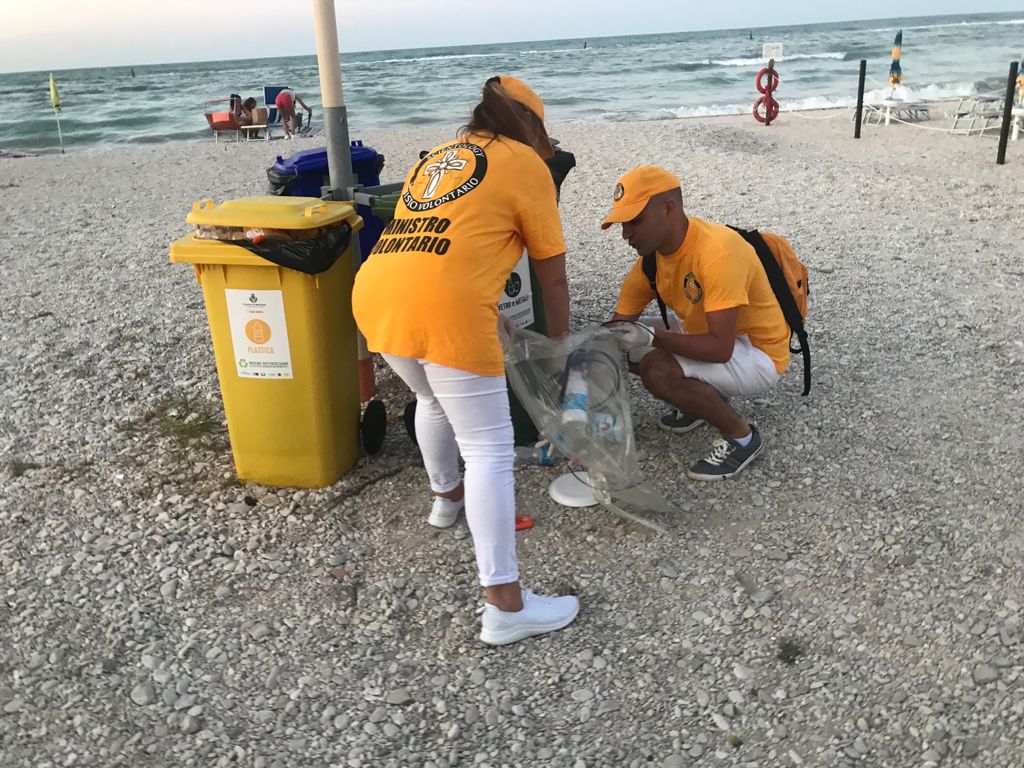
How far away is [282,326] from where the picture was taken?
2.99m

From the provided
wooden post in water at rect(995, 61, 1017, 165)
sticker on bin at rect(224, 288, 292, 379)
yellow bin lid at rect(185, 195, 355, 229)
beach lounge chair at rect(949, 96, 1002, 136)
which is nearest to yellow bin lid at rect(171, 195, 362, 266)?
yellow bin lid at rect(185, 195, 355, 229)

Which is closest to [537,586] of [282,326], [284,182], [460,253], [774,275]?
[460,253]

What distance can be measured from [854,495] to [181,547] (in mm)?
2452

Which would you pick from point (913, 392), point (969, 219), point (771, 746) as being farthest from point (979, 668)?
point (969, 219)

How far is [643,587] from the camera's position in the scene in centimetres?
271

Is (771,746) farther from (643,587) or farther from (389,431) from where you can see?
(389,431)

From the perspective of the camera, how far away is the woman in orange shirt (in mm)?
2186

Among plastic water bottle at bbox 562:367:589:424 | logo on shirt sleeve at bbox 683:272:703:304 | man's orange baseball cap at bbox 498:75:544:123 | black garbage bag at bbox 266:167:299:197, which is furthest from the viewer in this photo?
black garbage bag at bbox 266:167:299:197

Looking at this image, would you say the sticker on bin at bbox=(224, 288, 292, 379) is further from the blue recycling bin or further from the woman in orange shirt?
the blue recycling bin

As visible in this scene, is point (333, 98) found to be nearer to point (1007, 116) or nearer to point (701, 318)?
point (701, 318)

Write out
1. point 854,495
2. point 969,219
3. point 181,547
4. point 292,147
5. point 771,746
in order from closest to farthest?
point 771,746
point 181,547
point 854,495
point 969,219
point 292,147

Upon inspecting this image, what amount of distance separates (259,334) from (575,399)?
115cm

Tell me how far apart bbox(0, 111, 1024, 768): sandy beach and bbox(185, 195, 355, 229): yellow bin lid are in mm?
1038

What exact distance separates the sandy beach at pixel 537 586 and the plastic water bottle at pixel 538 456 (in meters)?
0.05
